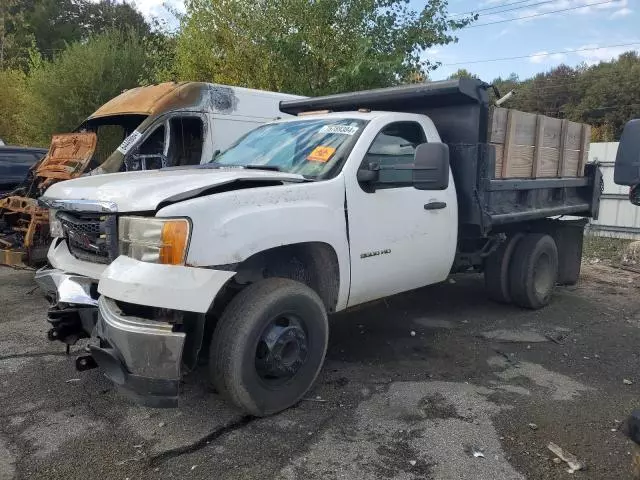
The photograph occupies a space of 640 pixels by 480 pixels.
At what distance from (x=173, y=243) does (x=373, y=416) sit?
1.73m

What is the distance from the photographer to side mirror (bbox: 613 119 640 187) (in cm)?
A: 375

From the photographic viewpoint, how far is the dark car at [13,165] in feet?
33.0

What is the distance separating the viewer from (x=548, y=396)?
4168 millimetres

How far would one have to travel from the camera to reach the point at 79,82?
633 inches

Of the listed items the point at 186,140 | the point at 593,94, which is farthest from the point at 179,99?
the point at 593,94

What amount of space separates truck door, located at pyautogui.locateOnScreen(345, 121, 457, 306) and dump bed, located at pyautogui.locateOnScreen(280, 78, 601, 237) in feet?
0.95

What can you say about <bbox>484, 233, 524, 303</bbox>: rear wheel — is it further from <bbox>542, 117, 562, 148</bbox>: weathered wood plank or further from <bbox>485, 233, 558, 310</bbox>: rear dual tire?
<bbox>542, 117, 562, 148</bbox>: weathered wood plank

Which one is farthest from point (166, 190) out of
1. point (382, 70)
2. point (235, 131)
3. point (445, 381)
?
point (382, 70)

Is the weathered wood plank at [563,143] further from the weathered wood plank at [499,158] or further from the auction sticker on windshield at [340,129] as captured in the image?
the auction sticker on windshield at [340,129]

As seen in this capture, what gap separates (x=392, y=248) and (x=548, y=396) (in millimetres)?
1560

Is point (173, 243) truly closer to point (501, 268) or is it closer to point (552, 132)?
point (501, 268)

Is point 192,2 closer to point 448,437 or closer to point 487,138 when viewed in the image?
point 487,138

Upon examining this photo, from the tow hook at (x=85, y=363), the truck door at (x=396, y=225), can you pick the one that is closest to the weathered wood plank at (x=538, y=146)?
the truck door at (x=396, y=225)

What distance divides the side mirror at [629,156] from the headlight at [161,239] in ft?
9.34
